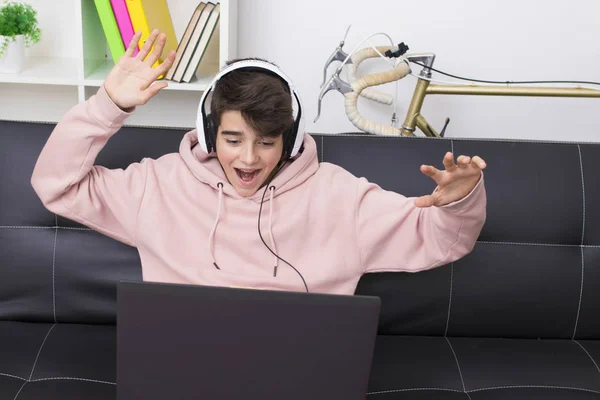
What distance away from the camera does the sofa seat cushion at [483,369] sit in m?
1.73

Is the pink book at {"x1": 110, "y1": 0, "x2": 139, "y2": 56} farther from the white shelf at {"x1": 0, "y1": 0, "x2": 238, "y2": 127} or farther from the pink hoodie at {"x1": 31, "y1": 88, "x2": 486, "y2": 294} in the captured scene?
the pink hoodie at {"x1": 31, "y1": 88, "x2": 486, "y2": 294}

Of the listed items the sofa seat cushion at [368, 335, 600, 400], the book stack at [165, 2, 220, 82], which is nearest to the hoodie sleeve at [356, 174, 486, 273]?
the sofa seat cushion at [368, 335, 600, 400]

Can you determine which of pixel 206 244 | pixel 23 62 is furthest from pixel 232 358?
pixel 23 62

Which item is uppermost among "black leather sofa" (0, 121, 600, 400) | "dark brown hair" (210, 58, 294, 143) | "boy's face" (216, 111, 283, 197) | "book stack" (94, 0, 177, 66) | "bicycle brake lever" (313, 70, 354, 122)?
"book stack" (94, 0, 177, 66)

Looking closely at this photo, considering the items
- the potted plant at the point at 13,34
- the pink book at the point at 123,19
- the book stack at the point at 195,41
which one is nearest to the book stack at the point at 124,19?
the pink book at the point at 123,19

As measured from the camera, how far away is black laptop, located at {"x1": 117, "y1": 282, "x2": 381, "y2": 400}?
1188 mm

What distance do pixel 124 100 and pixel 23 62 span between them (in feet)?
3.43

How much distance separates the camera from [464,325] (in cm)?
194

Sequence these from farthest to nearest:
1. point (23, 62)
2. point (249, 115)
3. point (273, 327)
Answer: point (23, 62), point (249, 115), point (273, 327)

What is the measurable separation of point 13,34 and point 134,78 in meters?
1.03

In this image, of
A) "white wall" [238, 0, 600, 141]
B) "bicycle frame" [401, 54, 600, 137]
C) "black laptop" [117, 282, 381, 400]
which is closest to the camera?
"black laptop" [117, 282, 381, 400]

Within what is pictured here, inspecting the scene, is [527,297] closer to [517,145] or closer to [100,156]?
[517,145]

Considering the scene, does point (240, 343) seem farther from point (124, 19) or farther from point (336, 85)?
point (124, 19)

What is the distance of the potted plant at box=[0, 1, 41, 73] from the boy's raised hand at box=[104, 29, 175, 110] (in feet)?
3.18
